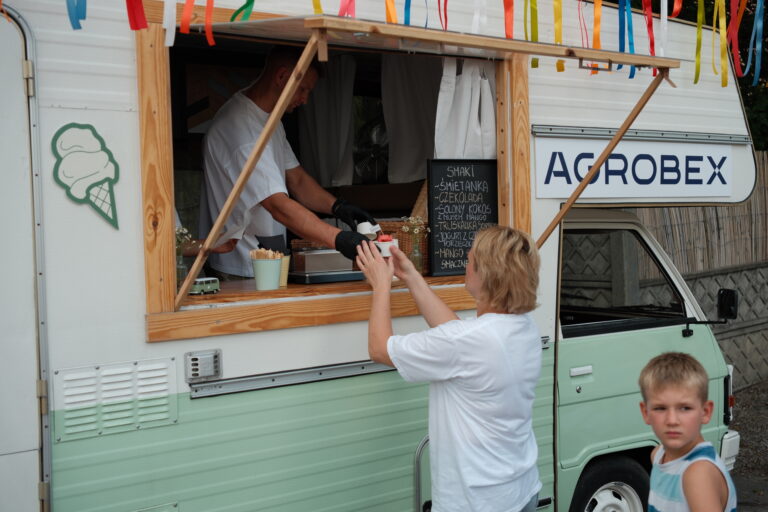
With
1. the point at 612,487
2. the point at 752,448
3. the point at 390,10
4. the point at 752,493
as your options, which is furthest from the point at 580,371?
the point at 752,448

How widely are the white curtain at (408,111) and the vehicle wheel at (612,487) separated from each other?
1.91 meters

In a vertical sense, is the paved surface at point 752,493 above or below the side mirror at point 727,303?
below

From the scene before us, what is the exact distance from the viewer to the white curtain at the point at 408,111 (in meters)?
4.71

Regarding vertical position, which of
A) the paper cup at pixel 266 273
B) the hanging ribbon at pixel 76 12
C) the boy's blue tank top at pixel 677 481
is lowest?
the boy's blue tank top at pixel 677 481

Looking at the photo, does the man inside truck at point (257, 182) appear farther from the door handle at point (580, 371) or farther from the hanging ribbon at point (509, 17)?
the door handle at point (580, 371)

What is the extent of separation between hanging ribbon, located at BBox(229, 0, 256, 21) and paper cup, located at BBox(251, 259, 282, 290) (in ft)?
2.99

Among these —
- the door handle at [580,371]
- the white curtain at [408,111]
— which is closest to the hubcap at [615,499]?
the door handle at [580,371]

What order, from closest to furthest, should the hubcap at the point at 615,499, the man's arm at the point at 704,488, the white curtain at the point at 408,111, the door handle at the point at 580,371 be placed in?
the man's arm at the point at 704,488
the door handle at the point at 580,371
the hubcap at the point at 615,499
the white curtain at the point at 408,111

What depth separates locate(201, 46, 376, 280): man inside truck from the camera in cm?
359

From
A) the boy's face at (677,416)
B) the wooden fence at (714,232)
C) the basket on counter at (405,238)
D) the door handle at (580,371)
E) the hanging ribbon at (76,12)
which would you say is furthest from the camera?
the wooden fence at (714,232)

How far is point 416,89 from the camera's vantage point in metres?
4.81

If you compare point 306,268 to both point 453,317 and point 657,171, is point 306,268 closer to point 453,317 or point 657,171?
point 453,317

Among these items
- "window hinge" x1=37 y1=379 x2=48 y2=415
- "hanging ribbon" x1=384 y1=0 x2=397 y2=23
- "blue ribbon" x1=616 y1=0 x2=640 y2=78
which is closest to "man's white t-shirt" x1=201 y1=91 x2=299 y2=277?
"hanging ribbon" x1=384 y1=0 x2=397 y2=23

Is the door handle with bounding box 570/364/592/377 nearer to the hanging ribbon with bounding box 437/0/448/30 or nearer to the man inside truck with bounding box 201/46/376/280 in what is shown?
the man inside truck with bounding box 201/46/376/280
